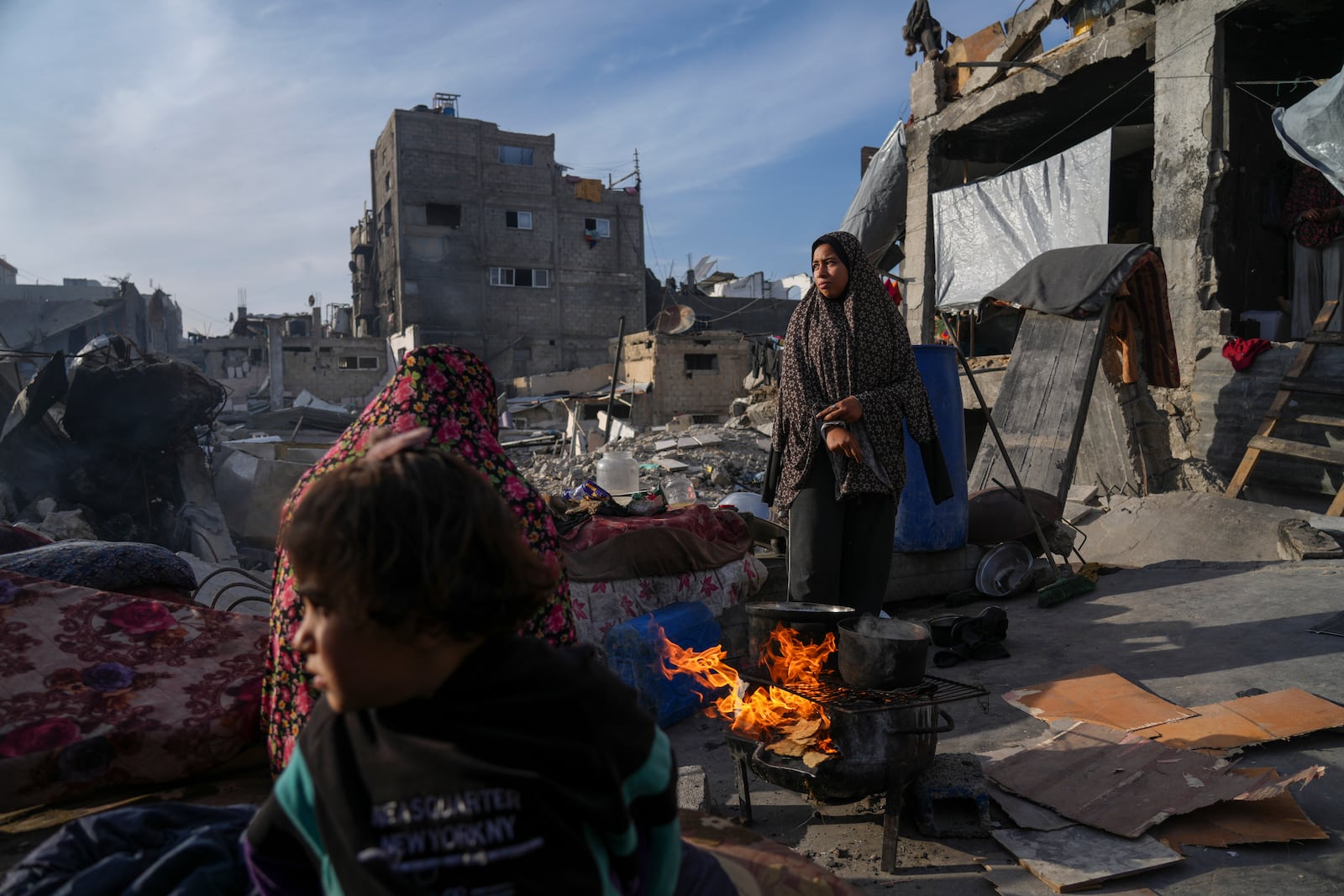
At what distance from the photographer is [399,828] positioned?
3.42 feet

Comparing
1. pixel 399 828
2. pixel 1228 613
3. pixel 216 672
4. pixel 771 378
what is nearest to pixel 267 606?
pixel 216 672

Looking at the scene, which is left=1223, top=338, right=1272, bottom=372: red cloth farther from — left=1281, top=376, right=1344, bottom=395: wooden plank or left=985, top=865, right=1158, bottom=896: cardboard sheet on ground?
left=985, top=865, right=1158, bottom=896: cardboard sheet on ground

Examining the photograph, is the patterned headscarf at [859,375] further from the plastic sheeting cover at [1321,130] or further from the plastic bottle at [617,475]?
the plastic bottle at [617,475]

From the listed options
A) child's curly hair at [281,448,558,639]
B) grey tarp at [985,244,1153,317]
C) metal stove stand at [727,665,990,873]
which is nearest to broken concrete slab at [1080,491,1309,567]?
grey tarp at [985,244,1153,317]

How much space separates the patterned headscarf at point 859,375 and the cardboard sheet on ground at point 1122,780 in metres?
1.16

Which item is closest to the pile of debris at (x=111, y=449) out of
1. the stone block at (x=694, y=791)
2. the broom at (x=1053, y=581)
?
the stone block at (x=694, y=791)

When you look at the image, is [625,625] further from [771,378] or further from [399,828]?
[771,378]

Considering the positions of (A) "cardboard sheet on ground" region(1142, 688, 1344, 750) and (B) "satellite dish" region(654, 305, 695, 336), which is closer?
(A) "cardboard sheet on ground" region(1142, 688, 1344, 750)

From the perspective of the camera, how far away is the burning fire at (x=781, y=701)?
8.57 feet

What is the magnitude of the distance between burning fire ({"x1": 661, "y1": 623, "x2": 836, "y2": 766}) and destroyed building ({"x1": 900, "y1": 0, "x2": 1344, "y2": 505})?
6.03m

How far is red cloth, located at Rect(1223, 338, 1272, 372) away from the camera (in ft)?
24.9

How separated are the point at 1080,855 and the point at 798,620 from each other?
1137mm

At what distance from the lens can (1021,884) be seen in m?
2.31

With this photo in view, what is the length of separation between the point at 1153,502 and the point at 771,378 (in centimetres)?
1363
